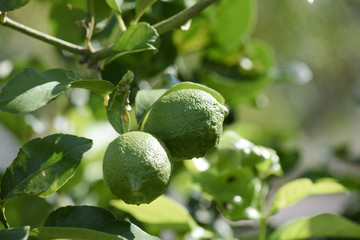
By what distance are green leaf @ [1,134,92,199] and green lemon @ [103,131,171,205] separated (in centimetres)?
5

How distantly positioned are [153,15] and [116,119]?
1.07 ft

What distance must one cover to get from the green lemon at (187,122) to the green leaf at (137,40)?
0.06 metres

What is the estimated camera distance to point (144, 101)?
0.56 meters

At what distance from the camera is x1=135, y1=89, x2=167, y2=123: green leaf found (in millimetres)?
553

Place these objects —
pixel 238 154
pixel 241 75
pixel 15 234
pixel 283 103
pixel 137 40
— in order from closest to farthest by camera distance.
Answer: pixel 15 234 → pixel 137 40 → pixel 238 154 → pixel 241 75 → pixel 283 103

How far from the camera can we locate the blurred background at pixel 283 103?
3.34ft

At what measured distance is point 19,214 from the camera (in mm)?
880

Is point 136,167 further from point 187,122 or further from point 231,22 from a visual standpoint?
point 231,22

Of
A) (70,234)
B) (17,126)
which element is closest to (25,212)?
(17,126)

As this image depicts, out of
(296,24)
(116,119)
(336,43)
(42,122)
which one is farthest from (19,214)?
(336,43)

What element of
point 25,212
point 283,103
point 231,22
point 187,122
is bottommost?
point 283,103

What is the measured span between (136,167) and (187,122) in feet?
0.25

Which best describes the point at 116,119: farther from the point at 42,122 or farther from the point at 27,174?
the point at 42,122

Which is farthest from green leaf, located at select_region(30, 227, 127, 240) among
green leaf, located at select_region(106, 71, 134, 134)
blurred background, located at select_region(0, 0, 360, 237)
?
blurred background, located at select_region(0, 0, 360, 237)
